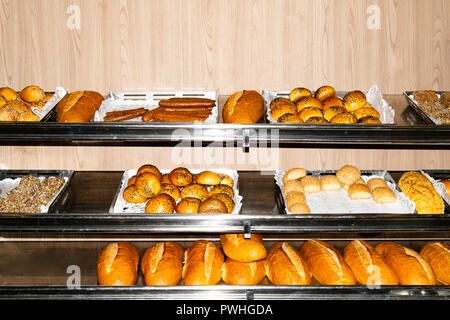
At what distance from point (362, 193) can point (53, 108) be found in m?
1.76

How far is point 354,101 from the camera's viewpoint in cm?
244

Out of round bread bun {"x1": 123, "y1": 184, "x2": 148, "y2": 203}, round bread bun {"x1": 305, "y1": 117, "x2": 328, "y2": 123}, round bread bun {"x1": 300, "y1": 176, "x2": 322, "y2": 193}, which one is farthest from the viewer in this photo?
round bread bun {"x1": 300, "y1": 176, "x2": 322, "y2": 193}

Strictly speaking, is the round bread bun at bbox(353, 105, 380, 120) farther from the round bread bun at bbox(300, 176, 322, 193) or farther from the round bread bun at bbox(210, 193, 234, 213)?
the round bread bun at bbox(210, 193, 234, 213)

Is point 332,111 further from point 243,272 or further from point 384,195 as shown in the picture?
point 243,272

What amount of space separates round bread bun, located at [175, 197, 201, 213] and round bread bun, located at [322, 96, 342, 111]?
86cm

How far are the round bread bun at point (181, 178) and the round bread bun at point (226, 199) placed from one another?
0.23m

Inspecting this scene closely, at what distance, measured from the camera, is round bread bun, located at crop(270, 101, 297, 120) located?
2.37m

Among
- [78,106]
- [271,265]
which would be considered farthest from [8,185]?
[271,265]

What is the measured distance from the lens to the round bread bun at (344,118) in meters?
2.26

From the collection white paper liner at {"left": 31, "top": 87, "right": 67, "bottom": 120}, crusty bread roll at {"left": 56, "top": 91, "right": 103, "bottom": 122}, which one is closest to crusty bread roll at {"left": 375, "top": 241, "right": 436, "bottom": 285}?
crusty bread roll at {"left": 56, "top": 91, "right": 103, "bottom": 122}

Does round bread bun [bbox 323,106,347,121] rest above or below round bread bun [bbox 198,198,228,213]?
above

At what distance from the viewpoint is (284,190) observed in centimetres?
259

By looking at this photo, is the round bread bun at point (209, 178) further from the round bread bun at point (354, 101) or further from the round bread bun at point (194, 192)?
the round bread bun at point (354, 101)

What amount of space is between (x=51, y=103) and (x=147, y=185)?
0.69 m
